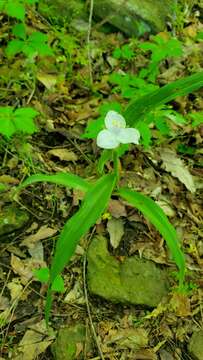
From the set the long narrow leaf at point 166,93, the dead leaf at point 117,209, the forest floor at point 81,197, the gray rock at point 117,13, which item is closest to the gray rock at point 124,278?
the forest floor at point 81,197

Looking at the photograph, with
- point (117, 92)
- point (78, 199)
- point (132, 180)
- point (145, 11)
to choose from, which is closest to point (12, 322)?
point (78, 199)

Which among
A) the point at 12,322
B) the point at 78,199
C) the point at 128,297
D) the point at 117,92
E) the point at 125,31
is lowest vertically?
the point at 12,322

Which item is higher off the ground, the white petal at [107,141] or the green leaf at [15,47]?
the white petal at [107,141]

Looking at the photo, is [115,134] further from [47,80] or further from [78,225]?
[47,80]

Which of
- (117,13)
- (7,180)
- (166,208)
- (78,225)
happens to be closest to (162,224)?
(78,225)

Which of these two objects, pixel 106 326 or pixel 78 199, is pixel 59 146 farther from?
pixel 106 326

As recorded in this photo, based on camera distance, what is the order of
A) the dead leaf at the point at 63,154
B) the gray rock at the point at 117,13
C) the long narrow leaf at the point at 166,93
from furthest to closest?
the gray rock at the point at 117,13 → the dead leaf at the point at 63,154 → the long narrow leaf at the point at 166,93

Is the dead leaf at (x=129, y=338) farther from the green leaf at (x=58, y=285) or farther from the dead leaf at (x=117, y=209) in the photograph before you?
the dead leaf at (x=117, y=209)
